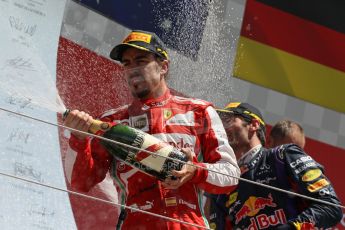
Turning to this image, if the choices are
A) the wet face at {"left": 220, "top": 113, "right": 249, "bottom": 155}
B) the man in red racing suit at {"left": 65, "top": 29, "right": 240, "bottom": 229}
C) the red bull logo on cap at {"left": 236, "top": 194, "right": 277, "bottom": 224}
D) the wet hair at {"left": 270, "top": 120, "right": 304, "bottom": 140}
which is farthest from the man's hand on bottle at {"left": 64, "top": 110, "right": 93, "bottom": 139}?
the wet hair at {"left": 270, "top": 120, "right": 304, "bottom": 140}

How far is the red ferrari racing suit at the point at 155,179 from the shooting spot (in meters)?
1.69

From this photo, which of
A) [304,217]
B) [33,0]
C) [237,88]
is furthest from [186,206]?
[237,88]

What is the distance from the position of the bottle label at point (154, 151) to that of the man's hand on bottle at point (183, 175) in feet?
0.11

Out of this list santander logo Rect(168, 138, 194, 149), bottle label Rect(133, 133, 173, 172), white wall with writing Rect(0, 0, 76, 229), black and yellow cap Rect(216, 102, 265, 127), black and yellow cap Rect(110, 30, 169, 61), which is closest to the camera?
bottle label Rect(133, 133, 173, 172)

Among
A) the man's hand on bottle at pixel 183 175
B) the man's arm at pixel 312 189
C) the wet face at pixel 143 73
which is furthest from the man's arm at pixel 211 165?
the man's arm at pixel 312 189

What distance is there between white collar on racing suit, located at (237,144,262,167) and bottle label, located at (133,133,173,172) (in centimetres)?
57

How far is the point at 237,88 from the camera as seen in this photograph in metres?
3.28

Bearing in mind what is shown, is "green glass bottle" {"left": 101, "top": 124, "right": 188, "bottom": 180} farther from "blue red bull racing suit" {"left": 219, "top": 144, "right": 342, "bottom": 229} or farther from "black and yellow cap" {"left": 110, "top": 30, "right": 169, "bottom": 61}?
"blue red bull racing suit" {"left": 219, "top": 144, "right": 342, "bottom": 229}

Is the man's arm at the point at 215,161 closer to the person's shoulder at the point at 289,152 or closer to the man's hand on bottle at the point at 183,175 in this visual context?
the man's hand on bottle at the point at 183,175

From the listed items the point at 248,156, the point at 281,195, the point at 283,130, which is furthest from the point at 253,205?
the point at 283,130

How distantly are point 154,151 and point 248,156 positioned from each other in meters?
0.62

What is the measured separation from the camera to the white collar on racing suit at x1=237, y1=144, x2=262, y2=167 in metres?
2.17

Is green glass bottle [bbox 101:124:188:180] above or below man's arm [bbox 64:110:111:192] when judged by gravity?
above

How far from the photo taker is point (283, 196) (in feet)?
6.57
